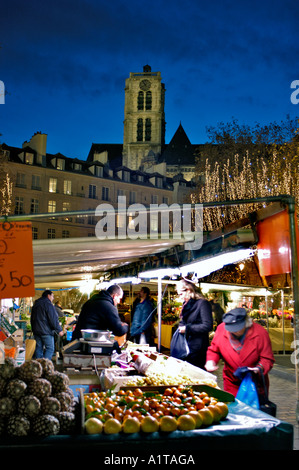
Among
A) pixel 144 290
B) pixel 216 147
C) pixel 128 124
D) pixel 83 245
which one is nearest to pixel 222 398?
pixel 83 245

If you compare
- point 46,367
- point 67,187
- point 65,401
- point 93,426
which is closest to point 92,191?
point 67,187

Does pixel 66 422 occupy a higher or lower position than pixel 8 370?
lower

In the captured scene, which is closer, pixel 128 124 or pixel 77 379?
pixel 77 379

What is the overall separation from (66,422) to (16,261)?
1553mm

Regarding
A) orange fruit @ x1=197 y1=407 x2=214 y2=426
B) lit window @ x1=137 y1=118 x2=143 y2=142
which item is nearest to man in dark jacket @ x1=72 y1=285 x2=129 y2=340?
orange fruit @ x1=197 y1=407 x2=214 y2=426

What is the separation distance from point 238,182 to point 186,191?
35.5 metres

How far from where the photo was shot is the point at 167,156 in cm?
7606

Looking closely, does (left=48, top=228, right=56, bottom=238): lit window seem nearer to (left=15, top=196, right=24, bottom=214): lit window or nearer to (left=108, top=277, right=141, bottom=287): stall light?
(left=15, top=196, right=24, bottom=214): lit window

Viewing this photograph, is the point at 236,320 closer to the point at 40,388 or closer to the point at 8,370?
the point at 40,388

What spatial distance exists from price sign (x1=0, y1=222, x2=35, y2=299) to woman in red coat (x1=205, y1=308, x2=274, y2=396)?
6.53 feet

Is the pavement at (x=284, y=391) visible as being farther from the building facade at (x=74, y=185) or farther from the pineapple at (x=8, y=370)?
the building facade at (x=74, y=185)

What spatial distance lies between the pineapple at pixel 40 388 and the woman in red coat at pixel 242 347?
1.90m

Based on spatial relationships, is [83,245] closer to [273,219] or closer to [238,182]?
[273,219]

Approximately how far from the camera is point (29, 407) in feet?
8.89
